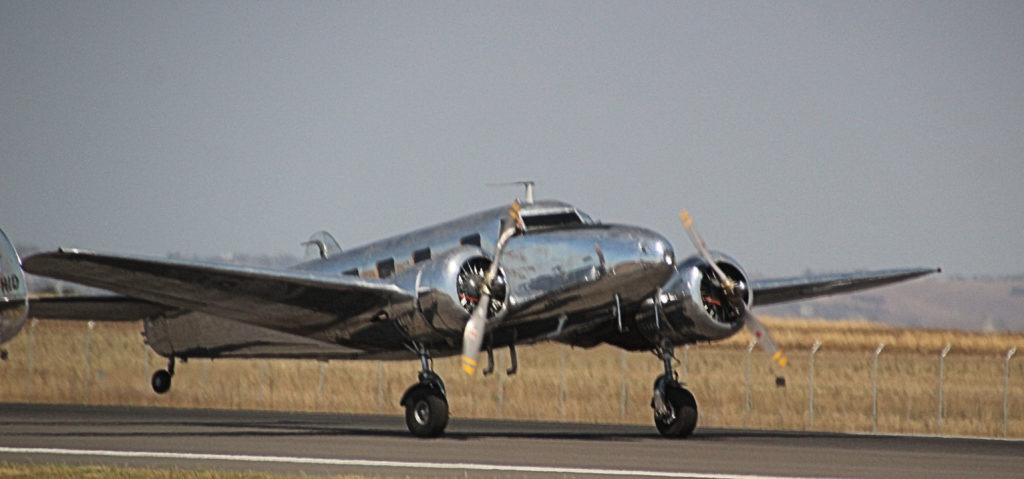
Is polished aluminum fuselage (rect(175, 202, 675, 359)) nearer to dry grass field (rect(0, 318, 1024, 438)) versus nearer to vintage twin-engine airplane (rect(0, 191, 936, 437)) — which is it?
vintage twin-engine airplane (rect(0, 191, 936, 437))

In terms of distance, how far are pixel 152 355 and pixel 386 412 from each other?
1499 cm

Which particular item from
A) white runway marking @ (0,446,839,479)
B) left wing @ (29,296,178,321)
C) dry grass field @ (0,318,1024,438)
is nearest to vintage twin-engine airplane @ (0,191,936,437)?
white runway marking @ (0,446,839,479)

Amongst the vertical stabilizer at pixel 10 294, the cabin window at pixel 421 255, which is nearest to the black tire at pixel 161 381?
the vertical stabilizer at pixel 10 294

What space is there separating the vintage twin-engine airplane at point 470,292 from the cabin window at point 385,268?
0.08 feet

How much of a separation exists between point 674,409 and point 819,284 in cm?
480

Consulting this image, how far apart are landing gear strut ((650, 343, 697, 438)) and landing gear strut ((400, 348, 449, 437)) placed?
3.84 m

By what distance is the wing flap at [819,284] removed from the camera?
2638 centimetres

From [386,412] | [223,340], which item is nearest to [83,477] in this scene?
[223,340]

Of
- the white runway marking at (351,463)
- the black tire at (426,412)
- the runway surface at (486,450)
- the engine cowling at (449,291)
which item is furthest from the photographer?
the black tire at (426,412)

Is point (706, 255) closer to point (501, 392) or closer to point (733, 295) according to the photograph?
point (733, 295)

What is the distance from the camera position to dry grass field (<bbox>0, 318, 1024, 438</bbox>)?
35.7m

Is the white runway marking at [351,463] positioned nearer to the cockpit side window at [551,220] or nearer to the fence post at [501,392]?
the cockpit side window at [551,220]

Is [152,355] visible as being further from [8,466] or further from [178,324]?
[8,466]

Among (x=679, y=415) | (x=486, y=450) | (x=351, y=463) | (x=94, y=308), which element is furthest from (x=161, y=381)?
(x=351, y=463)
